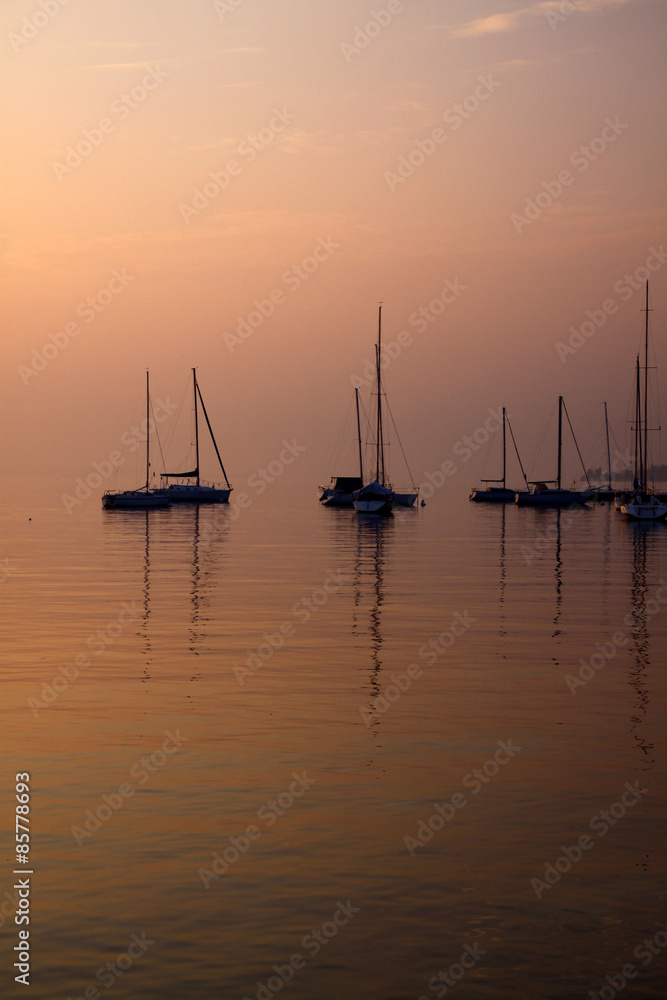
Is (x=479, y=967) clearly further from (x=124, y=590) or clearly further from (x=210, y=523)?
(x=210, y=523)

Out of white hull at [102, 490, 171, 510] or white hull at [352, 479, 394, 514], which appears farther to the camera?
white hull at [102, 490, 171, 510]

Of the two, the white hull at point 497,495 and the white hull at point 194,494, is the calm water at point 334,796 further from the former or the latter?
the white hull at point 497,495

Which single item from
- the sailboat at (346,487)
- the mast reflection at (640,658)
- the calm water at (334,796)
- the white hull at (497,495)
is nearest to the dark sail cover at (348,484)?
the sailboat at (346,487)

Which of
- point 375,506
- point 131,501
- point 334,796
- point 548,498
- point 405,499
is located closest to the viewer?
point 334,796

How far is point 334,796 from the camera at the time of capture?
1678cm

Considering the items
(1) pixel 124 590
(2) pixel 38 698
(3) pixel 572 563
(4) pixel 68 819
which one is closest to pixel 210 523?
(3) pixel 572 563

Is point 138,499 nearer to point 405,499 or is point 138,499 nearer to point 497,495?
point 405,499

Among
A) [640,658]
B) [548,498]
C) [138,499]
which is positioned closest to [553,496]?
[548,498]

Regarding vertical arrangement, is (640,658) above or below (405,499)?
above

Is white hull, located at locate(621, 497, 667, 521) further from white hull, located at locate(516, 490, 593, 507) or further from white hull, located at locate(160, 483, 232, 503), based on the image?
white hull, located at locate(160, 483, 232, 503)

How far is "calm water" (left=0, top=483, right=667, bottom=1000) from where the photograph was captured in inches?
447

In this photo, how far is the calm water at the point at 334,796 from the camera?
11.3 meters

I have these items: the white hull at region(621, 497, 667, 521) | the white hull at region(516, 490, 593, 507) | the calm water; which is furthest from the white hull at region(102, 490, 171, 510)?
the calm water

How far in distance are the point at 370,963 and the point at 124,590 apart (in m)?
38.8
